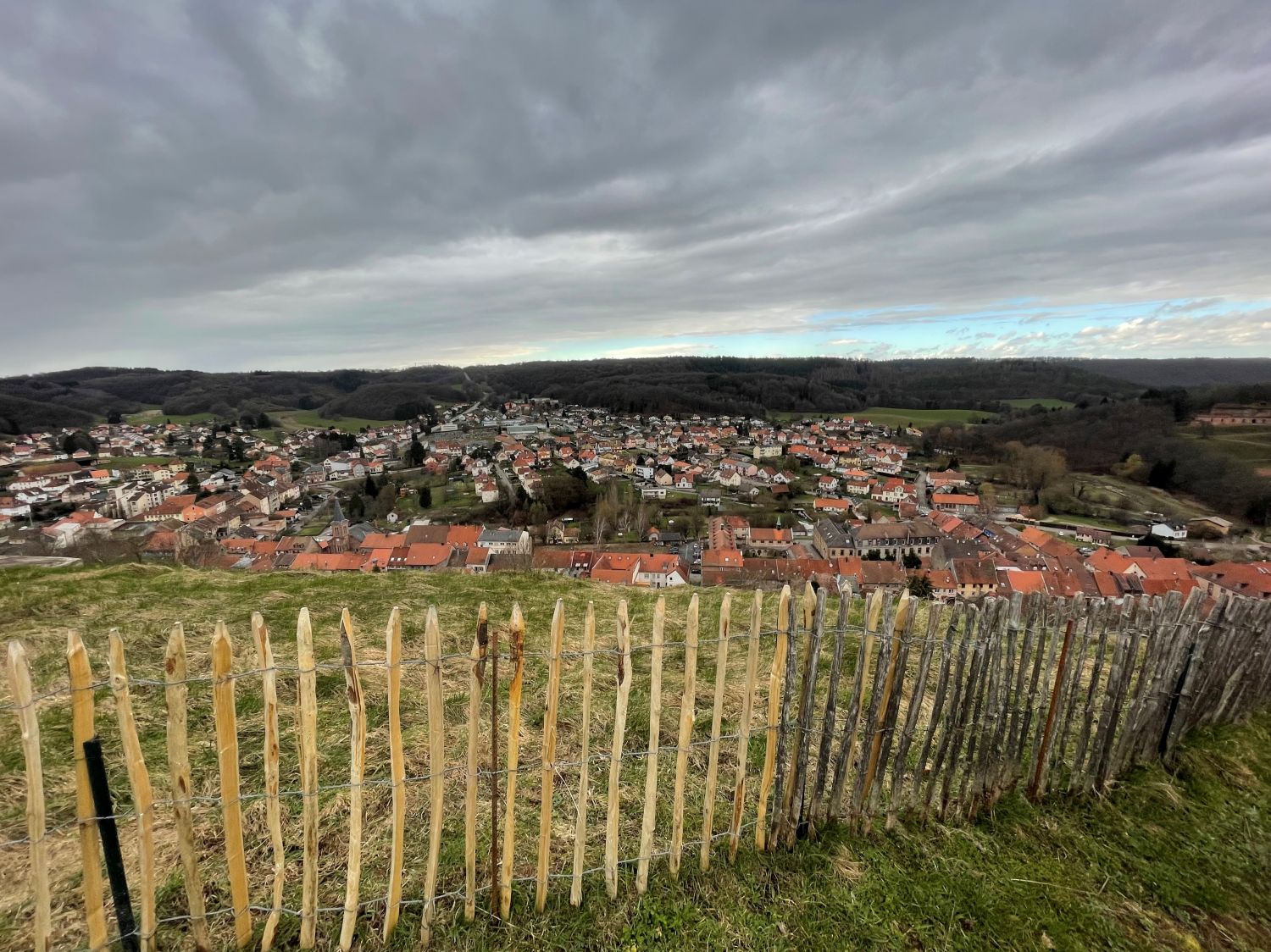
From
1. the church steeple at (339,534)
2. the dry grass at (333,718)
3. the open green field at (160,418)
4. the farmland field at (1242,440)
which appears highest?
the dry grass at (333,718)

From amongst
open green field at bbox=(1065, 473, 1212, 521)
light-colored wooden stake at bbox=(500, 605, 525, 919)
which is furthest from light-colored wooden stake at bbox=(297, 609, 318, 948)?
open green field at bbox=(1065, 473, 1212, 521)

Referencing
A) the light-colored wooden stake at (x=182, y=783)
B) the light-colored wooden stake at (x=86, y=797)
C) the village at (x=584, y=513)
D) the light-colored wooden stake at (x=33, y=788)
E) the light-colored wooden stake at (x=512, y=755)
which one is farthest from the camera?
the village at (x=584, y=513)

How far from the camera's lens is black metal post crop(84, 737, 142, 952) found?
2832mm

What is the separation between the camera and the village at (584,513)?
121 feet

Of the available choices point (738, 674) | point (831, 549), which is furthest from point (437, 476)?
point (738, 674)

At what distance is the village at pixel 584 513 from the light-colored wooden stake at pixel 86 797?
524 inches

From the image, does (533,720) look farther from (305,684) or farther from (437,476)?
(437,476)

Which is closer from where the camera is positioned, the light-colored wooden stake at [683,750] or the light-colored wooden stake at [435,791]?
the light-colored wooden stake at [435,791]

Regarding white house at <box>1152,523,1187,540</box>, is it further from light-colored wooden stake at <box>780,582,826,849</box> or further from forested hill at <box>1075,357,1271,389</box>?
forested hill at <box>1075,357,1271,389</box>

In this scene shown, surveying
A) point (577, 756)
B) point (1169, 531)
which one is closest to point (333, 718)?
point (577, 756)

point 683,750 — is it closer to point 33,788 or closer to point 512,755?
point 512,755

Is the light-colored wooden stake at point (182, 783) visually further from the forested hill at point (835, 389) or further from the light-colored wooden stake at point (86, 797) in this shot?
the forested hill at point (835, 389)

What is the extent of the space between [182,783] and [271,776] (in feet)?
1.37

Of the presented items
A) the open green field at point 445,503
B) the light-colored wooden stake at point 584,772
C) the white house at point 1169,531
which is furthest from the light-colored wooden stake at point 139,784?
the white house at point 1169,531
